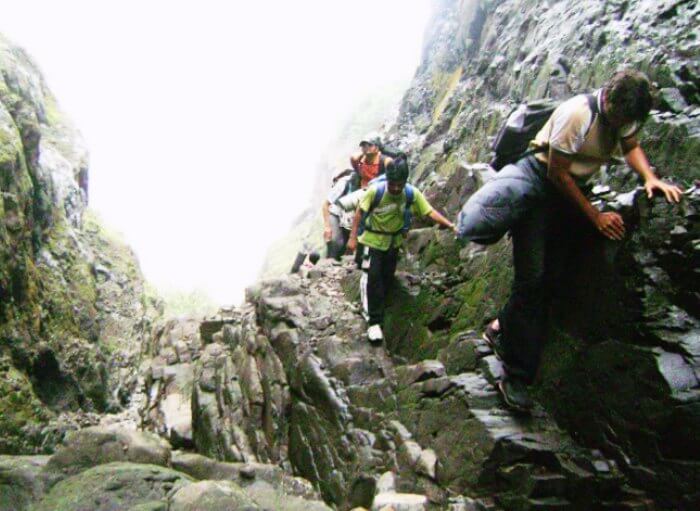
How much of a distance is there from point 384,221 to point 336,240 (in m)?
6.18

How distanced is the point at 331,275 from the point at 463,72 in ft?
53.1

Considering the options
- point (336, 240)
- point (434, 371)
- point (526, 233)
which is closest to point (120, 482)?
point (434, 371)

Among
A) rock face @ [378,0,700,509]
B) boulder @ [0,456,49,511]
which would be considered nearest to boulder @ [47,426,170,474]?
boulder @ [0,456,49,511]

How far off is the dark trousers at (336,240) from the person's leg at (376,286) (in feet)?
17.4

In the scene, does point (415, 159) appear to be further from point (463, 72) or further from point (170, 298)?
point (170, 298)

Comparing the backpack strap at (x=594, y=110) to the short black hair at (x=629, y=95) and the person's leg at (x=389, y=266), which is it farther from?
the person's leg at (x=389, y=266)

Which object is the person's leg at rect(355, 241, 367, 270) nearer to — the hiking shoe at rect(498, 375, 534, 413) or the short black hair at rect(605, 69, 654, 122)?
the hiking shoe at rect(498, 375, 534, 413)

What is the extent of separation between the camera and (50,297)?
61.5 ft

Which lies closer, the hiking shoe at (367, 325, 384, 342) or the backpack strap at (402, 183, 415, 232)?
the backpack strap at (402, 183, 415, 232)

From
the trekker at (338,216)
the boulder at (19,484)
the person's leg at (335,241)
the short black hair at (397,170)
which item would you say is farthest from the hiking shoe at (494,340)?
the person's leg at (335,241)

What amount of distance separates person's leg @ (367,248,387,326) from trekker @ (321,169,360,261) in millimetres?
3753

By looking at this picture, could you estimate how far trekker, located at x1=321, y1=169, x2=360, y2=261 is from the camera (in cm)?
1309

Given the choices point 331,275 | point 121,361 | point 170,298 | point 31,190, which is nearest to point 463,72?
point 331,275

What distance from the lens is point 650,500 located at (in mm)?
5250
